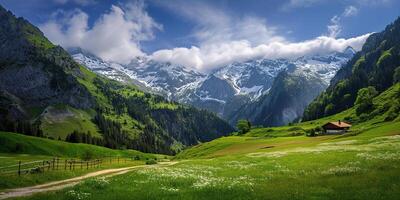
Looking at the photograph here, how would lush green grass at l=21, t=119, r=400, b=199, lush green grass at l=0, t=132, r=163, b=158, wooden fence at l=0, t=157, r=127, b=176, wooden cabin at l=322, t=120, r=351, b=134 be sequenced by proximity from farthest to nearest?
wooden cabin at l=322, t=120, r=351, b=134 → lush green grass at l=0, t=132, r=163, b=158 → wooden fence at l=0, t=157, r=127, b=176 → lush green grass at l=21, t=119, r=400, b=199

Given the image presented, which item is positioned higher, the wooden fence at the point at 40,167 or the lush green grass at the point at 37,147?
the lush green grass at the point at 37,147

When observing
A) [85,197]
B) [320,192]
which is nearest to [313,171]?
[320,192]

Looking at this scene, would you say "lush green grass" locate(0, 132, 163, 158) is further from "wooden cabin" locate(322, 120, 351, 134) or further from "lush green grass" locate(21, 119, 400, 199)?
"lush green grass" locate(21, 119, 400, 199)

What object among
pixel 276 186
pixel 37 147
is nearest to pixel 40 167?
pixel 276 186

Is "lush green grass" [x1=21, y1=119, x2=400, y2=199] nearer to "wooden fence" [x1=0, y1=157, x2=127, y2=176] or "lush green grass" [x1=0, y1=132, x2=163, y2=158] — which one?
"wooden fence" [x1=0, y1=157, x2=127, y2=176]

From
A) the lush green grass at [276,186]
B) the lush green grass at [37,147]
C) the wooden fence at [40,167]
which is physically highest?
the lush green grass at [37,147]

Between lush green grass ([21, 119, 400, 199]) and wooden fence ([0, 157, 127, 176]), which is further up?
wooden fence ([0, 157, 127, 176])

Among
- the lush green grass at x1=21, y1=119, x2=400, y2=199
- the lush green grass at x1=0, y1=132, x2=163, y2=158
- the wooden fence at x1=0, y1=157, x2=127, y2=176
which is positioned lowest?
the lush green grass at x1=21, y1=119, x2=400, y2=199

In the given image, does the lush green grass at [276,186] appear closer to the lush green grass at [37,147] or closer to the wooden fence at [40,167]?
the wooden fence at [40,167]

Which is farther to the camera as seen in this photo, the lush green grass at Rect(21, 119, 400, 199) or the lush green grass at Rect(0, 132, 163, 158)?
the lush green grass at Rect(0, 132, 163, 158)

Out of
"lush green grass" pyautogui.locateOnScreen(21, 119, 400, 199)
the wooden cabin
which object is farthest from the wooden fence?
the wooden cabin

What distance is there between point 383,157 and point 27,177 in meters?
41.0

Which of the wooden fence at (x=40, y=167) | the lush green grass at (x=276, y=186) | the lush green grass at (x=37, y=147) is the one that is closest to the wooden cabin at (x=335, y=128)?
the lush green grass at (x=37, y=147)

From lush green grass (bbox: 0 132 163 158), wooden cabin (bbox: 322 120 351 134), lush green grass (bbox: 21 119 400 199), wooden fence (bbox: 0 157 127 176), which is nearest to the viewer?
lush green grass (bbox: 21 119 400 199)
